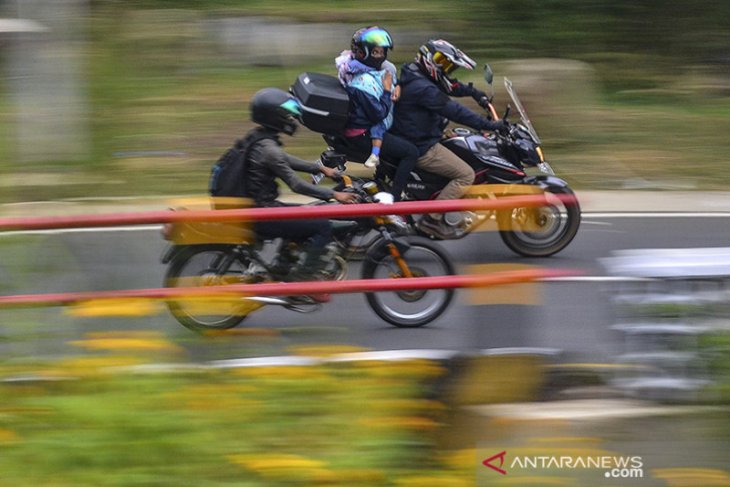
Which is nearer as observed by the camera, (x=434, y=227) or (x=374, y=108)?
(x=434, y=227)

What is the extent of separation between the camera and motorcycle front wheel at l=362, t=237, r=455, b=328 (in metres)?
4.67

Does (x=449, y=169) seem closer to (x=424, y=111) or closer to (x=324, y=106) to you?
(x=424, y=111)

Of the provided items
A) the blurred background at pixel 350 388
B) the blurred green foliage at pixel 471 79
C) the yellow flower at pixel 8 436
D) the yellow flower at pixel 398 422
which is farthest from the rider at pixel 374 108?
the yellow flower at pixel 8 436

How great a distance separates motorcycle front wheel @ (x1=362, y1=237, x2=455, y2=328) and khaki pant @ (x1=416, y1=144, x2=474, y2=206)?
208 centimetres

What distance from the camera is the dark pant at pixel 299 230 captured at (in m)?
4.92

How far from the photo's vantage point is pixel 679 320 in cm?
433

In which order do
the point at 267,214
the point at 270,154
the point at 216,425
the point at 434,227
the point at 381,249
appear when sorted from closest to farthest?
the point at 216,425 < the point at 267,214 < the point at 434,227 < the point at 381,249 < the point at 270,154

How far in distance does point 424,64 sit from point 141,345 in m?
5.52

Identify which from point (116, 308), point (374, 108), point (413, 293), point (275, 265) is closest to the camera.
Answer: point (116, 308)

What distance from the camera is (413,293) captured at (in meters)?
5.02

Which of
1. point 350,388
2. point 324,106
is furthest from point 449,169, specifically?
point 350,388

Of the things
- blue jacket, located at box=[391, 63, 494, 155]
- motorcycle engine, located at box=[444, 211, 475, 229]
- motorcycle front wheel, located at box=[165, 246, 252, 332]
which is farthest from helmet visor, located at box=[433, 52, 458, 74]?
motorcycle engine, located at box=[444, 211, 475, 229]

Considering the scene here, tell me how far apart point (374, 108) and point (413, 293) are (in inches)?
168

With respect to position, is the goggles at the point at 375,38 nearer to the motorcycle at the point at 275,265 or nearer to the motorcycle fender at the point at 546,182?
the motorcycle fender at the point at 546,182
